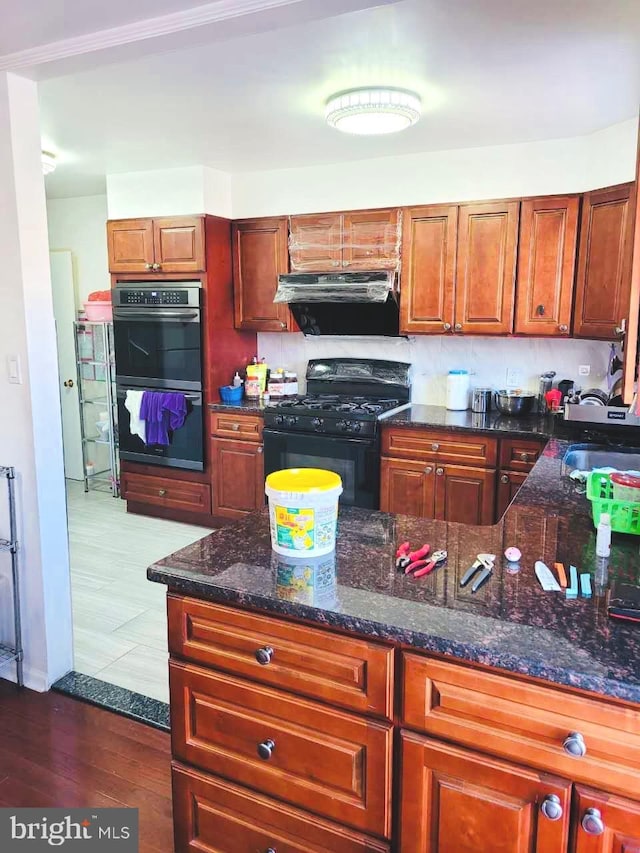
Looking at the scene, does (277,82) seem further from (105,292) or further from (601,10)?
(105,292)

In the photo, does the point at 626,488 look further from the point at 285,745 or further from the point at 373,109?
the point at 373,109

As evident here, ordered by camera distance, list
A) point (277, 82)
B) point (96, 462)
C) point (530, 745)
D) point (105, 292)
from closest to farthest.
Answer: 1. point (530, 745)
2. point (277, 82)
3. point (105, 292)
4. point (96, 462)

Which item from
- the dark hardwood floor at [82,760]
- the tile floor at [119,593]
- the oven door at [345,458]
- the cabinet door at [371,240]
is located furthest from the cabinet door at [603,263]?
the dark hardwood floor at [82,760]

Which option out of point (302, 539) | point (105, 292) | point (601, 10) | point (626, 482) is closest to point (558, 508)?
point (626, 482)

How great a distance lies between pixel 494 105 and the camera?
2986mm

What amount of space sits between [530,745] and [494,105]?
9.14 ft

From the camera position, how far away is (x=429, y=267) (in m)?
3.98

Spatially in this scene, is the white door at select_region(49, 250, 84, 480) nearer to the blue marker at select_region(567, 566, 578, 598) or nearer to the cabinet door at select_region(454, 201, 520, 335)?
the cabinet door at select_region(454, 201, 520, 335)

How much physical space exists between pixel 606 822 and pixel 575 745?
6.0 inches

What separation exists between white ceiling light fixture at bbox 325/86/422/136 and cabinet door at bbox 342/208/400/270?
1.08m

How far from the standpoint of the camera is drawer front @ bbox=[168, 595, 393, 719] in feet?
4.37

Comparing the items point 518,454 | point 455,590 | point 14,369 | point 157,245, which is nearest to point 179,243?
point 157,245

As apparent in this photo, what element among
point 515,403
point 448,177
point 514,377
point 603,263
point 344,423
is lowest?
point 344,423

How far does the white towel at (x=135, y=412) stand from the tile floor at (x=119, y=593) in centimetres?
69
